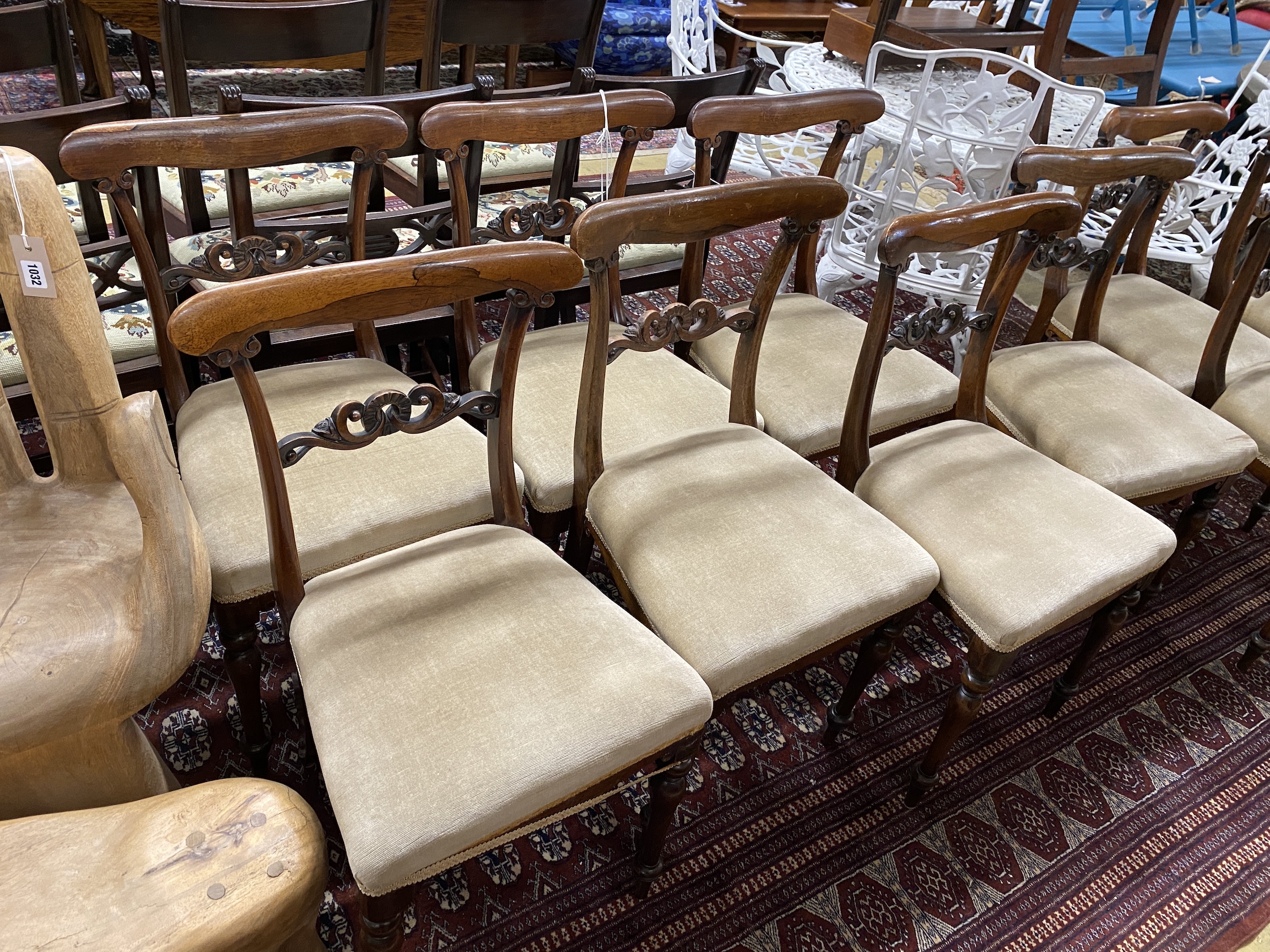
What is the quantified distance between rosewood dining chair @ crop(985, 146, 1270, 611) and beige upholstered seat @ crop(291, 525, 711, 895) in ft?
3.01

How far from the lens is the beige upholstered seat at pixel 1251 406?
5.16 feet

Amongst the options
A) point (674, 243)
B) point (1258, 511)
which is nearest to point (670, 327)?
point (674, 243)

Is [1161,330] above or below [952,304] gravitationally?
below

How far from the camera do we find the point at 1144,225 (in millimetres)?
1812

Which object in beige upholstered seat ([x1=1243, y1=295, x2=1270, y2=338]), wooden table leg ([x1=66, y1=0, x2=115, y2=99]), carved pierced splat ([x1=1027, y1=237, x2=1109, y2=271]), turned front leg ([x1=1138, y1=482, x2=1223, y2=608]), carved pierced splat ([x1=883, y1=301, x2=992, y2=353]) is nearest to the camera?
carved pierced splat ([x1=883, y1=301, x2=992, y2=353])

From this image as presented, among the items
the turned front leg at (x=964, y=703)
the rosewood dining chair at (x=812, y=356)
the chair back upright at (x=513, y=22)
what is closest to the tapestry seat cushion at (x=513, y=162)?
the chair back upright at (x=513, y=22)

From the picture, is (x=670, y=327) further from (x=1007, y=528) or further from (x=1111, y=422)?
(x=1111, y=422)

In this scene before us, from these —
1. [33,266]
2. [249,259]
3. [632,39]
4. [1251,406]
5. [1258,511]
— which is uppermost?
[33,266]

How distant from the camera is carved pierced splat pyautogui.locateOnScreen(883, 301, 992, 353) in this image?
1201 millimetres

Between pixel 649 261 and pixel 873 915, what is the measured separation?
1.29 m

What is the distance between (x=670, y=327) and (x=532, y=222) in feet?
1.23

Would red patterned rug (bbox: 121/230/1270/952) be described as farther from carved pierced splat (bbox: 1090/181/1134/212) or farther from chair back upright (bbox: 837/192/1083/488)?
carved pierced splat (bbox: 1090/181/1134/212)

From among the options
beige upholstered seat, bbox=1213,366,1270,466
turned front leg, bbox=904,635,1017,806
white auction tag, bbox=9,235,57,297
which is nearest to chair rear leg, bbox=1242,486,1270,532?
beige upholstered seat, bbox=1213,366,1270,466

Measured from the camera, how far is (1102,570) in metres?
1.17
